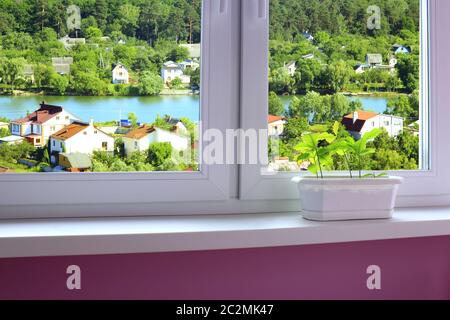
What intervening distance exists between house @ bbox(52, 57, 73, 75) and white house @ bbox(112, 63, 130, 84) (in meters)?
0.11

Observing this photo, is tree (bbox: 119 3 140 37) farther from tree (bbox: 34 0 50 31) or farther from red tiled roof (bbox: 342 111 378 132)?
red tiled roof (bbox: 342 111 378 132)

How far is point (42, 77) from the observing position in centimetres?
128

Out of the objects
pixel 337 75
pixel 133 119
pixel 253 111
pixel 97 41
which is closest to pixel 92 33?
pixel 97 41

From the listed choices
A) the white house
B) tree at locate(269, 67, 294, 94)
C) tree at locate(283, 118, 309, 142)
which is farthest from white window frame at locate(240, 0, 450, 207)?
the white house

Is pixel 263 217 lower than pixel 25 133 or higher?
lower

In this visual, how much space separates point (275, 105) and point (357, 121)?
258 millimetres

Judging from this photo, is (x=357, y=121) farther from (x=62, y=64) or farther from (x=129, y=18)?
(x=62, y=64)

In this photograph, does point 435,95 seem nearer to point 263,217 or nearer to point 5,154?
point 263,217

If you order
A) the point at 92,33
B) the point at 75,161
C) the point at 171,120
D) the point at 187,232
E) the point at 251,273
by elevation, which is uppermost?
the point at 92,33

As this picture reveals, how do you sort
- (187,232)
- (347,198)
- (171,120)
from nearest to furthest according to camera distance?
(187,232)
(347,198)
(171,120)

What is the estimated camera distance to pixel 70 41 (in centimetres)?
130

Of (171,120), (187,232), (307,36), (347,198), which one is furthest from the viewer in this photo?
(307,36)

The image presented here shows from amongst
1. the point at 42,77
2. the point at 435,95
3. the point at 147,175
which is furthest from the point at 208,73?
the point at 435,95

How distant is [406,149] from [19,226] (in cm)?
107
